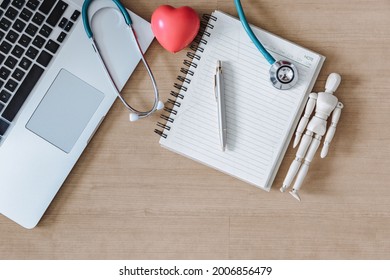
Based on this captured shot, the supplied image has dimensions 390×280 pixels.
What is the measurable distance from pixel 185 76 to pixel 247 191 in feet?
0.73

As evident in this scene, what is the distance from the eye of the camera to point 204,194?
0.82 m

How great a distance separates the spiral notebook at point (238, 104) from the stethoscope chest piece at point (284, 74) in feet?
0.04

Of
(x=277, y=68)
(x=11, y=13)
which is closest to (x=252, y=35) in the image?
(x=277, y=68)

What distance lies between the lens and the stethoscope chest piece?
801 millimetres

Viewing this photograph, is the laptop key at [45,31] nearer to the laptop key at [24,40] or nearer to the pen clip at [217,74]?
the laptop key at [24,40]

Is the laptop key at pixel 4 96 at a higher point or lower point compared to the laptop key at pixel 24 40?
lower

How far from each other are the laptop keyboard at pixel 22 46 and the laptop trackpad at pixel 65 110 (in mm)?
34

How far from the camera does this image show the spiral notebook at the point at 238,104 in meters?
0.81

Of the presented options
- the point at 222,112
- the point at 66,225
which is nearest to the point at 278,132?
the point at 222,112

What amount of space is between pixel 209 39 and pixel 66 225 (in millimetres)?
402

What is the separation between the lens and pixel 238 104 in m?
0.82

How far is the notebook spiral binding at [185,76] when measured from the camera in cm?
82

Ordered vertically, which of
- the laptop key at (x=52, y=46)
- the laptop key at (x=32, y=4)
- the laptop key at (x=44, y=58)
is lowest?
the laptop key at (x=44, y=58)

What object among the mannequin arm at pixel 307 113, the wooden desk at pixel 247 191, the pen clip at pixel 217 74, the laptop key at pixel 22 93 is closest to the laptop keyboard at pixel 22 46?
the laptop key at pixel 22 93
